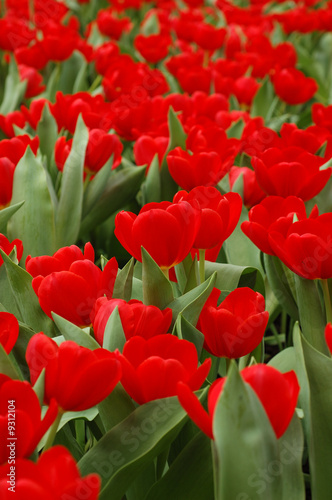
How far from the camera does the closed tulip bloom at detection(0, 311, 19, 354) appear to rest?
67 cm

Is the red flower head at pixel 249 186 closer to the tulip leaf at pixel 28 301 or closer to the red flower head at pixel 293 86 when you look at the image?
the tulip leaf at pixel 28 301

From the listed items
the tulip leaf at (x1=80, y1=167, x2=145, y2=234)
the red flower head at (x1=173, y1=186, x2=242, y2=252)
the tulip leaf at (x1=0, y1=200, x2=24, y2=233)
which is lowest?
the tulip leaf at (x1=80, y1=167, x2=145, y2=234)

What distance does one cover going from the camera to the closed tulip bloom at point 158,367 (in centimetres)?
61

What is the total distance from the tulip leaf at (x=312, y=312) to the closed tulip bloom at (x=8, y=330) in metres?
0.39

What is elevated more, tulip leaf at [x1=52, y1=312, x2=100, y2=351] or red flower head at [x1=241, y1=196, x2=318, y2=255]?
red flower head at [x1=241, y1=196, x2=318, y2=255]

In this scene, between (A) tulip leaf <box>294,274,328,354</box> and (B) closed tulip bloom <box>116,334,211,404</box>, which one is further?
(A) tulip leaf <box>294,274,328,354</box>

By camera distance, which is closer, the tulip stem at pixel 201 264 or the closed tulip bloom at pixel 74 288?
the closed tulip bloom at pixel 74 288

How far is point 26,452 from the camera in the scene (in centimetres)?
55

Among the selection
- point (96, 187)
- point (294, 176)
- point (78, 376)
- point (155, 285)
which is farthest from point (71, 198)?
point (78, 376)

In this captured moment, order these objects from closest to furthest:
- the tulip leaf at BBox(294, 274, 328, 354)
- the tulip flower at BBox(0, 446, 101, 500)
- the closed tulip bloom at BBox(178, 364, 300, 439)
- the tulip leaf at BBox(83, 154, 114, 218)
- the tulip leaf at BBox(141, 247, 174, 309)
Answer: the tulip flower at BBox(0, 446, 101, 500)
the closed tulip bloom at BBox(178, 364, 300, 439)
the tulip leaf at BBox(141, 247, 174, 309)
the tulip leaf at BBox(294, 274, 328, 354)
the tulip leaf at BBox(83, 154, 114, 218)

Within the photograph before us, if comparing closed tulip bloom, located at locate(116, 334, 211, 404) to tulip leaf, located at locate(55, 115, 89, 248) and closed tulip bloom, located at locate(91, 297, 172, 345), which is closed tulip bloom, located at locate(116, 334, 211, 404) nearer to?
closed tulip bloom, located at locate(91, 297, 172, 345)

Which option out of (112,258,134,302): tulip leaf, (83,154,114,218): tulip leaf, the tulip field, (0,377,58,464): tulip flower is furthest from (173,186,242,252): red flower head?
(83,154,114,218): tulip leaf

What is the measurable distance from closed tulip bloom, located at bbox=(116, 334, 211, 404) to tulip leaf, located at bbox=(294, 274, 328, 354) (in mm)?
303

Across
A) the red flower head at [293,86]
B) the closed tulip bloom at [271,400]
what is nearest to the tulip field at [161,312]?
the closed tulip bloom at [271,400]
